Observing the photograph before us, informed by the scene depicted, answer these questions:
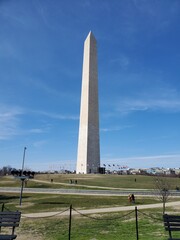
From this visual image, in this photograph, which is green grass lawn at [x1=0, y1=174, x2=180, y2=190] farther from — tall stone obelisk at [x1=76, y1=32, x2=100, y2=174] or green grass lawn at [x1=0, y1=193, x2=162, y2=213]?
green grass lawn at [x1=0, y1=193, x2=162, y2=213]

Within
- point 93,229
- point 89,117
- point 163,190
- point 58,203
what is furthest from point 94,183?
point 93,229

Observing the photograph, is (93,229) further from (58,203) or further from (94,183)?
(94,183)

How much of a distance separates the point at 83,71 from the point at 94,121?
563 inches

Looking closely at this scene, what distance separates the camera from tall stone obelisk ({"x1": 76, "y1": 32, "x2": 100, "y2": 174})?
63.7 meters

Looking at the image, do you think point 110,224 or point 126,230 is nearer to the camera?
point 126,230

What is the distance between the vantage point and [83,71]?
67.2 m

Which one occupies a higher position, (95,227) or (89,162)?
(89,162)

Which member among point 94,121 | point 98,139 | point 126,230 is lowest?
point 126,230

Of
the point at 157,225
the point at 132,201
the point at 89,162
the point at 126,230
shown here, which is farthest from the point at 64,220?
the point at 89,162

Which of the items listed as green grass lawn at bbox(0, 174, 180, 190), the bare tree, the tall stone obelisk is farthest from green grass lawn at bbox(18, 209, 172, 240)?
the tall stone obelisk

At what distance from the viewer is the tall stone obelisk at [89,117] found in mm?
63656

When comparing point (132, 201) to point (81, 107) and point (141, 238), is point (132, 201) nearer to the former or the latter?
point (141, 238)

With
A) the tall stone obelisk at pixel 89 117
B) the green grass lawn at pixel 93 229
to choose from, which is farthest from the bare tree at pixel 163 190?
the tall stone obelisk at pixel 89 117

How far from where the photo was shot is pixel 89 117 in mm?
64062
